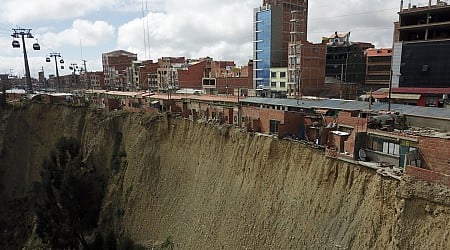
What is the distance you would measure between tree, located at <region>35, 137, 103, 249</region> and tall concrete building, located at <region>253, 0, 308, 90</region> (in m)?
30.0

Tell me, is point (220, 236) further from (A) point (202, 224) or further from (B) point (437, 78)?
(B) point (437, 78)

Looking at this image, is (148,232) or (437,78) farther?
(437,78)

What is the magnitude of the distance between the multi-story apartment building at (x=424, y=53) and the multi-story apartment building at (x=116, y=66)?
6108 centimetres

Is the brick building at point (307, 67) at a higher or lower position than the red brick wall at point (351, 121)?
higher

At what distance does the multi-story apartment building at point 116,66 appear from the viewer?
8275cm

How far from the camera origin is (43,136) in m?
38.4

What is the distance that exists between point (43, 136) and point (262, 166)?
30.2 metres

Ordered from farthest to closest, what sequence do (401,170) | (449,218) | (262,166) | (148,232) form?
(148,232), (262,166), (401,170), (449,218)

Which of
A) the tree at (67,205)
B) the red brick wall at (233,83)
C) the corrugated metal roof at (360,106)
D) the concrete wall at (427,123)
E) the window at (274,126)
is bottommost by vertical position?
the tree at (67,205)

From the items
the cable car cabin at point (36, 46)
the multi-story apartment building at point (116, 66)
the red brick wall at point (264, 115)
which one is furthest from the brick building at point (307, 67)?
the multi-story apartment building at point (116, 66)

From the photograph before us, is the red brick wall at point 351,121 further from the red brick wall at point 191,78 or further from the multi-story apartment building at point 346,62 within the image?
the red brick wall at point 191,78

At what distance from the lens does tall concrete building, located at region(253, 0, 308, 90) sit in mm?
46000

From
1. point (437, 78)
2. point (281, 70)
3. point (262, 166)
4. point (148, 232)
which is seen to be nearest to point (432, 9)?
point (437, 78)

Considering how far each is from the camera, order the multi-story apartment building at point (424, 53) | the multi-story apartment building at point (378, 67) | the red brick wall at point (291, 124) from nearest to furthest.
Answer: the red brick wall at point (291, 124), the multi-story apartment building at point (424, 53), the multi-story apartment building at point (378, 67)
